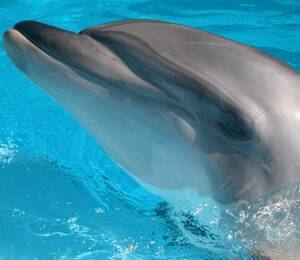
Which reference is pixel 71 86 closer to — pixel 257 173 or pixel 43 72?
pixel 43 72

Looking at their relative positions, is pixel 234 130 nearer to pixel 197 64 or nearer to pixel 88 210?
pixel 197 64

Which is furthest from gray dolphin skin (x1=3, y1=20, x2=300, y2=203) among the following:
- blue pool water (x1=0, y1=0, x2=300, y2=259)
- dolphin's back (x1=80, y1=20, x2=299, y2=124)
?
blue pool water (x1=0, y1=0, x2=300, y2=259)

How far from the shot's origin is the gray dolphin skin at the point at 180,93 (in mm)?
3008

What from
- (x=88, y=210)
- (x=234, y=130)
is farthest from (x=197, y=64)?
(x=88, y=210)

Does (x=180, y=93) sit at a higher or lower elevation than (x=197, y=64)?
lower

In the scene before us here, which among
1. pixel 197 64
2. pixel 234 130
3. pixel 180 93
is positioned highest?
pixel 197 64

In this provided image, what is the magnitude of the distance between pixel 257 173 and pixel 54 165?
2.95m

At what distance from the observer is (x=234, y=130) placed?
3.03 meters

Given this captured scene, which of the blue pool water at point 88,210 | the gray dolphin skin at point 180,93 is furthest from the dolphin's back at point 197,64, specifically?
the blue pool water at point 88,210

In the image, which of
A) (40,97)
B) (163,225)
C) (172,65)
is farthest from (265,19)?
(172,65)

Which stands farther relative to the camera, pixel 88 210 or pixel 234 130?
pixel 88 210

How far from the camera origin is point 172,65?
2994mm

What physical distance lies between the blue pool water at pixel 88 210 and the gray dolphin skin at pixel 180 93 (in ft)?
1.31

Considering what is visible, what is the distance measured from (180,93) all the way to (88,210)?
225 cm
